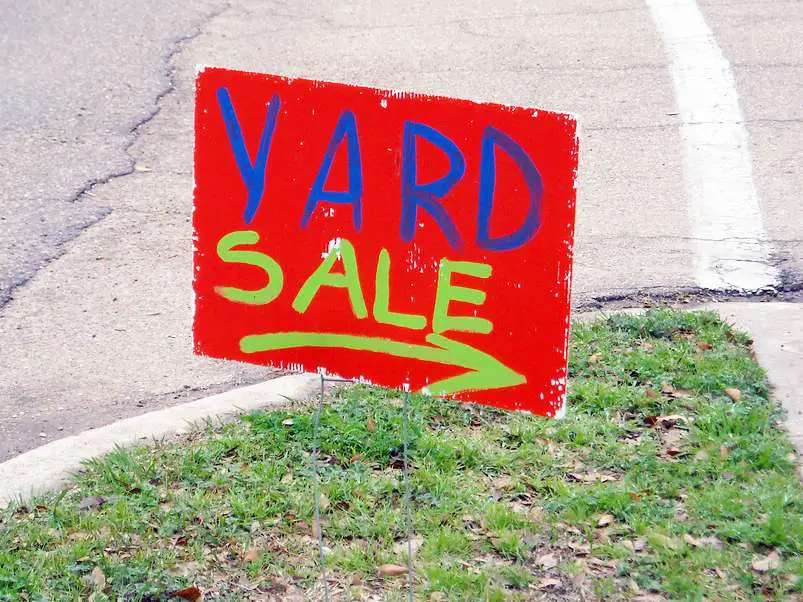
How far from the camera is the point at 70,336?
15.9 ft

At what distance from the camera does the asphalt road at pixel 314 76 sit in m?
4.80

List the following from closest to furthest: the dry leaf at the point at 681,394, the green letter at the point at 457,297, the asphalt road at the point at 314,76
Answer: the green letter at the point at 457,297, the dry leaf at the point at 681,394, the asphalt road at the point at 314,76

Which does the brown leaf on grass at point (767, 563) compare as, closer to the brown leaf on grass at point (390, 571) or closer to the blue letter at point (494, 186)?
the brown leaf on grass at point (390, 571)

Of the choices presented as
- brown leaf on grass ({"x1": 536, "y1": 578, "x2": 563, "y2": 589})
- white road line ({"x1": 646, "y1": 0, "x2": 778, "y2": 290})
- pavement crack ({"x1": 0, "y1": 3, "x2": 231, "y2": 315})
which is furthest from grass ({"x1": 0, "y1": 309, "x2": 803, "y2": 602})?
pavement crack ({"x1": 0, "y1": 3, "x2": 231, "y2": 315})

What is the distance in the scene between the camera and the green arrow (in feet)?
8.99

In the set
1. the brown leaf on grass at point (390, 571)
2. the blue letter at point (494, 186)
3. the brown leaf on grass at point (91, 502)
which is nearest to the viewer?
the blue letter at point (494, 186)

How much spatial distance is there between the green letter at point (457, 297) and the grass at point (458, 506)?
35.4 inches

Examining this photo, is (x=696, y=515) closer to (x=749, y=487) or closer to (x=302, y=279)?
(x=749, y=487)

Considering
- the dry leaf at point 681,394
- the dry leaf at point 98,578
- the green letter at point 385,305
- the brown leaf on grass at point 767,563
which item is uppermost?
the green letter at point 385,305

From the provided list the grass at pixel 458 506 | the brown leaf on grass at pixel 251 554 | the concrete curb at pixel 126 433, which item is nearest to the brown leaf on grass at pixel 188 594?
the grass at pixel 458 506

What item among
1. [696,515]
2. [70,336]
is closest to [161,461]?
→ [70,336]

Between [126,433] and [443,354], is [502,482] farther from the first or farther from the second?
[126,433]

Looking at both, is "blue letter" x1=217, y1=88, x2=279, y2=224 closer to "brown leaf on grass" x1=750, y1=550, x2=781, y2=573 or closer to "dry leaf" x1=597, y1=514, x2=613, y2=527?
"dry leaf" x1=597, y1=514, x2=613, y2=527

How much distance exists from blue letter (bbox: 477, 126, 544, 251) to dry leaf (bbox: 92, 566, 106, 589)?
152cm
